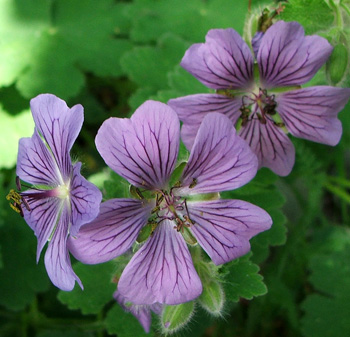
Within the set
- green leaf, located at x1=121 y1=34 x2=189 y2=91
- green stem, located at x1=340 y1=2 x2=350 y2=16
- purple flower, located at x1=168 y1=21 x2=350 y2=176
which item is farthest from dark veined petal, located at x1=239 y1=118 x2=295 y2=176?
green leaf, located at x1=121 y1=34 x2=189 y2=91

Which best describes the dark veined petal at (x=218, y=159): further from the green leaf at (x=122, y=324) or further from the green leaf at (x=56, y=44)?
the green leaf at (x=56, y=44)

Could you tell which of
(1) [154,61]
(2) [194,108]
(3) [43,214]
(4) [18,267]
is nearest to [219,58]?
(2) [194,108]

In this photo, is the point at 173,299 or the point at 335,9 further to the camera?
the point at 335,9

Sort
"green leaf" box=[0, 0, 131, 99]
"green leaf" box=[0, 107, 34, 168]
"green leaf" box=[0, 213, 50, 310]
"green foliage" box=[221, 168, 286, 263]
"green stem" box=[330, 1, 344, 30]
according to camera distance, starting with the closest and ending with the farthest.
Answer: "green stem" box=[330, 1, 344, 30] < "green foliage" box=[221, 168, 286, 263] < "green leaf" box=[0, 213, 50, 310] < "green leaf" box=[0, 107, 34, 168] < "green leaf" box=[0, 0, 131, 99]

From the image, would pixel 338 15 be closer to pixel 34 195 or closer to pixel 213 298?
pixel 213 298

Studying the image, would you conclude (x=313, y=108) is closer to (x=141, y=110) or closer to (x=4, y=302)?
(x=141, y=110)

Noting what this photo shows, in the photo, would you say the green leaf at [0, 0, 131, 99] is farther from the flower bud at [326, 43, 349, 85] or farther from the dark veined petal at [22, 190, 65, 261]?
the flower bud at [326, 43, 349, 85]

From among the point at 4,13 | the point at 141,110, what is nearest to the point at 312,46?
the point at 141,110
